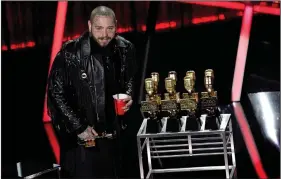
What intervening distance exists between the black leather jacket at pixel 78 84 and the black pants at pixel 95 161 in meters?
0.18

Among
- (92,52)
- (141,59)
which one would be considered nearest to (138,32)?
(141,59)

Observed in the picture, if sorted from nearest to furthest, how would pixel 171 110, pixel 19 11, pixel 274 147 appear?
pixel 171 110, pixel 274 147, pixel 19 11

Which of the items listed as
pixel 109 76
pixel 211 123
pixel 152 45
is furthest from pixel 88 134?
pixel 152 45

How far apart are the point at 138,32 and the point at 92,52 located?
3.07 m

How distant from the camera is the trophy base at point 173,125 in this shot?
19.0 ft

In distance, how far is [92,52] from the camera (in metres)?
6.09

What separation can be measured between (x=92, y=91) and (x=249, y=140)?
6.64 ft

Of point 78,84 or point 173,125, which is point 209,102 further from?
point 78,84

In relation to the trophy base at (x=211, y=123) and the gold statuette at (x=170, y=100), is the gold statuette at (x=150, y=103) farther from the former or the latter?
the trophy base at (x=211, y=123)

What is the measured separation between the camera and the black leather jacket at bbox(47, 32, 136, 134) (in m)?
6.00

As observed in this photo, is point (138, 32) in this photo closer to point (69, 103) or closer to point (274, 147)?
point (274, 147)

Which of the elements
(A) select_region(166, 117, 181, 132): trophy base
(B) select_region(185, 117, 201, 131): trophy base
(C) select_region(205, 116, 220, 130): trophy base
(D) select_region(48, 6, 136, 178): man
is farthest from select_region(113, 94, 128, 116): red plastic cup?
(C) select_region(205, 116, 220, 130): trophy base

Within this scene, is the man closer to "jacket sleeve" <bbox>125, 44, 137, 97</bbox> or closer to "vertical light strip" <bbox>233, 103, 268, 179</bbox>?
"jacket sleeve" <bbox>125, 44, 137, 97</bbox>

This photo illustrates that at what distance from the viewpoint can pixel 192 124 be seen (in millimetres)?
5855
